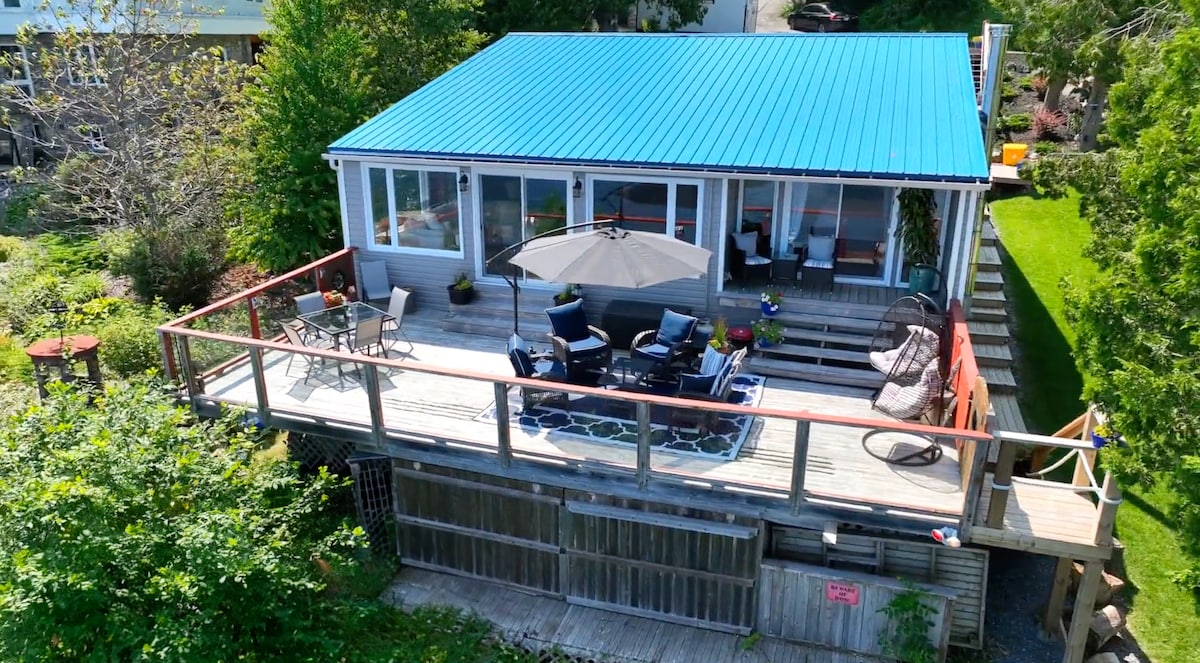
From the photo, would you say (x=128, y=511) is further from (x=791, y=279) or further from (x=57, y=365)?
(x=791, y=279)

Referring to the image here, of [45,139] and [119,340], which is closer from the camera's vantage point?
[119,340]

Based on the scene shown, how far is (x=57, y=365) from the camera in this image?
11227 millimetres

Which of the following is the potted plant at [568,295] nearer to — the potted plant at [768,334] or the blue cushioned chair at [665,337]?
the blue cushioned chair at [665,337]

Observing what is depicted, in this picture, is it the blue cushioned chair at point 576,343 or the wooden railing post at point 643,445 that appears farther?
the blue cushioned chair at point 576,343

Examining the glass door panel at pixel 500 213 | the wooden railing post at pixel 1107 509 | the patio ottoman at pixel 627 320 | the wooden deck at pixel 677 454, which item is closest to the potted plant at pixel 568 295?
the patio ottoman at pixel 627 320

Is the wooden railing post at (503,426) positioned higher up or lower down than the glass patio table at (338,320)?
lower down

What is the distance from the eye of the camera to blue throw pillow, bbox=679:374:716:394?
345 inches

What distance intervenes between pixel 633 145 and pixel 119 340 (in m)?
9.66

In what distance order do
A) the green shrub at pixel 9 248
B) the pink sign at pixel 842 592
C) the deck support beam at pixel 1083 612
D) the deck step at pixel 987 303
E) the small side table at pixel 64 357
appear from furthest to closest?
the green shrub at pixel 9 248 → the deck step at pixel 987 303 → the small side table at pixel 64 357 → the pink sign at pixel 842 592 → the deck support beam at pixel 1083 612

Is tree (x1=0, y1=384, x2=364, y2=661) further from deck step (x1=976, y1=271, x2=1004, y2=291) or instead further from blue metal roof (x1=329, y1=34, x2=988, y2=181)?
deck step (x1=976, y1=271, x2=1004, y2=291)

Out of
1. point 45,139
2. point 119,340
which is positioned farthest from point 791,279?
point 45,139

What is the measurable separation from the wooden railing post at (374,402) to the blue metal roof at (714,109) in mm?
4415

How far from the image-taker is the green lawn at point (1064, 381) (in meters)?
9.27

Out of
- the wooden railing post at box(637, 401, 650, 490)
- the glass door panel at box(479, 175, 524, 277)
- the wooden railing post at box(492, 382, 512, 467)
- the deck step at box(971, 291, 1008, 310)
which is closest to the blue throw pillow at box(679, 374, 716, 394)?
the wooden railing post at box(637, 401, 650, 490)
